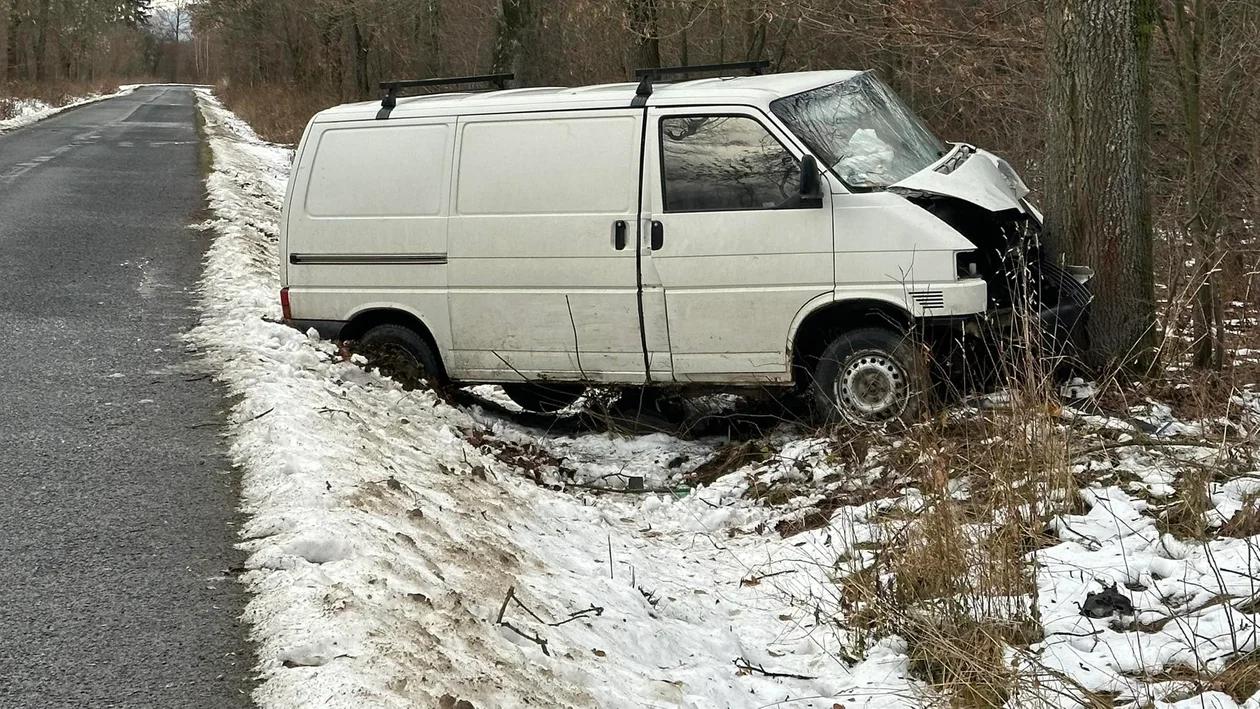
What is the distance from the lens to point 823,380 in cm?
703

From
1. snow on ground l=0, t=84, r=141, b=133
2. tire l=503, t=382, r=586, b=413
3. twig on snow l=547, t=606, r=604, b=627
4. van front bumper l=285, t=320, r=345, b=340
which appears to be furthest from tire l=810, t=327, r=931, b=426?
snow on ground l=0, t=84, r=141, b=133

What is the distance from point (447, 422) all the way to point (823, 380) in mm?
2338

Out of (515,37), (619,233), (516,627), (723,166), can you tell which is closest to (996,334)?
(723,166)

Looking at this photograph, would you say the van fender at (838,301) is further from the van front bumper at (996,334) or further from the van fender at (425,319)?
the van fender at (425,319)

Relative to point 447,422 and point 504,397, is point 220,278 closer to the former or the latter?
point 504,397

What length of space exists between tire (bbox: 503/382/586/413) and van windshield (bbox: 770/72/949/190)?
2073mm

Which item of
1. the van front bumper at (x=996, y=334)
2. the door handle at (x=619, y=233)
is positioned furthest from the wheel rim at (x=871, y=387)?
the door handle at (x=619, y=233)

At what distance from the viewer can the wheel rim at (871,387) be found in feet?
22.6

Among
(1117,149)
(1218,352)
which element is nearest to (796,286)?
(1117,149)

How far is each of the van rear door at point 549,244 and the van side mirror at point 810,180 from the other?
1.00m

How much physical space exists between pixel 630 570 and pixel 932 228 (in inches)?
101

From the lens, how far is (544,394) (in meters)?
8.30

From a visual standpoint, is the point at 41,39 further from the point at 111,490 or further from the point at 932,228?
the point at 932,228

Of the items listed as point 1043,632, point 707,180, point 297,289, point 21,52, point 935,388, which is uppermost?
point 21,52
